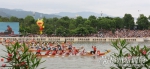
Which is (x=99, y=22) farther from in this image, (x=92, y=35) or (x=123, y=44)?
(x=123, y=44)

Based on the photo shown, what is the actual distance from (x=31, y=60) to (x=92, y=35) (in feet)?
296

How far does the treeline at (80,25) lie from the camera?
3920 inches

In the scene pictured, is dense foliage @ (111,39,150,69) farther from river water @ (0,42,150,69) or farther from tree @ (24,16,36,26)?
tree @ (24,16,36,26)

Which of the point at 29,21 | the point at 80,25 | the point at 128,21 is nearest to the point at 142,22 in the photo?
the point at 128,21

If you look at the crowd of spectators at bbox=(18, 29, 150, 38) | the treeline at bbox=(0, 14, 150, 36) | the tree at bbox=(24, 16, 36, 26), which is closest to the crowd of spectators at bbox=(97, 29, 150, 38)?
the crowd of spectators at bbox=(18, 29, 150, 38)

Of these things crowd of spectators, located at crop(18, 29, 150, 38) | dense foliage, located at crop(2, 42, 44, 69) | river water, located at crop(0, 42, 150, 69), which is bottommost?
crowd of spectators, located at crop(18, 29, 150, 38)

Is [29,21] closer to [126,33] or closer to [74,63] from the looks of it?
[126,33]

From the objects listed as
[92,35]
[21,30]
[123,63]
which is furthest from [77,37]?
[123,63]

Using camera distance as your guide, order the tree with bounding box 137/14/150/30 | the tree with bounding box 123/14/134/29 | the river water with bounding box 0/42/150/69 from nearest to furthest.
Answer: the river water with bounding box 0/42/150/69, the tree with bounding box 137/14/150/30, the tree with bounding box 123/14/134/29

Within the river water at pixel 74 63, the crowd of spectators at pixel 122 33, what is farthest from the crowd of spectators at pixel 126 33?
the river water at pixel 74 63

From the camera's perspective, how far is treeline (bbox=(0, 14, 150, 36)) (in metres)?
99.6

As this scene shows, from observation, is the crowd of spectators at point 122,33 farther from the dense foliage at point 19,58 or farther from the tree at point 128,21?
the dense foliage at point 19,58

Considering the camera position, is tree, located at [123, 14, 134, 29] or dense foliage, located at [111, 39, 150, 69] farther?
tree, located at [123, 14, 134, 29]

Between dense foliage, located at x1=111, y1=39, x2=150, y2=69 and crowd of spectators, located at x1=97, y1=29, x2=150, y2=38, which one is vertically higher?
dense foliage, located at x1=111, y1=39, x2=150, y2=69
